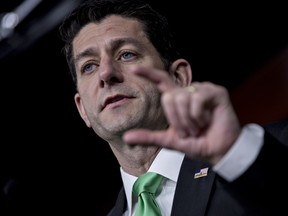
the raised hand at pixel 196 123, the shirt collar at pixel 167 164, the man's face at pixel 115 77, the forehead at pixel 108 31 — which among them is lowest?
the shirt collar at pixel 167 164

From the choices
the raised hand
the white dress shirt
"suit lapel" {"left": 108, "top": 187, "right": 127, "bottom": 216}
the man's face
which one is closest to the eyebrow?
the man's face

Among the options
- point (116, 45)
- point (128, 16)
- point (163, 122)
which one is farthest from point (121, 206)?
point (128, 16)

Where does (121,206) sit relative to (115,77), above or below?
below

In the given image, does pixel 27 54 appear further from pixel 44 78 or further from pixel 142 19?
pixel 142 19

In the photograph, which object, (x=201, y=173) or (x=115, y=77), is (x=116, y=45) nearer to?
(x=115, y=77)

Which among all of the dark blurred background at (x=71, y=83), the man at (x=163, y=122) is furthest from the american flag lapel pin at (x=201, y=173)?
the dark blurred background at (x=71, y=83)

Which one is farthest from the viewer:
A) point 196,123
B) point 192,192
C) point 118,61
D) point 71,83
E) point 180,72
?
point 71,83

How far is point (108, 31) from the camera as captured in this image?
1861 mm

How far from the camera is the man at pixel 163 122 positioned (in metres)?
1.03

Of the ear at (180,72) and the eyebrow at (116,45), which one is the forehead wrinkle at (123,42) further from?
the ear at (180,72)

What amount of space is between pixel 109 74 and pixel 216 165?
684 mm

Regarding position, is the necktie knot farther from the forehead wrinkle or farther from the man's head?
the forehead wrinkle

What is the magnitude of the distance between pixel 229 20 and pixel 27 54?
1.22m

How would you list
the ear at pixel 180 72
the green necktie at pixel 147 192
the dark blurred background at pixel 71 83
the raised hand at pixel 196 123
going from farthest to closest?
the dark blurred background at pixel 71 83
the ear at pixel 180 72
the green necktie at pixel 147 192
the raised hand at pixel 196 123
